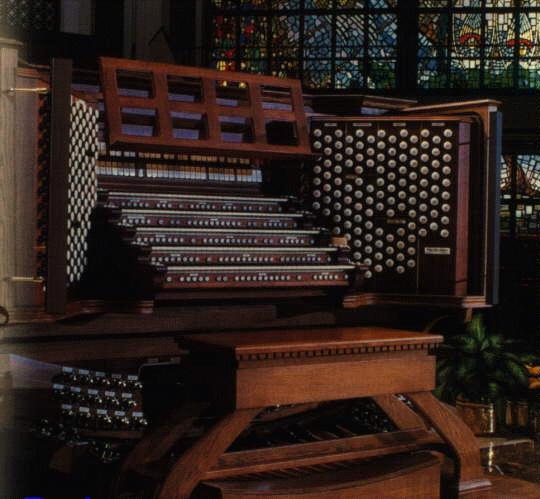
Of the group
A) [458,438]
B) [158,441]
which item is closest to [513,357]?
[458,438]

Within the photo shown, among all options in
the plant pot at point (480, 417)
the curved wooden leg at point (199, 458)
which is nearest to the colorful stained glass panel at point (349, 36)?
the plant pot at point (480, 417)

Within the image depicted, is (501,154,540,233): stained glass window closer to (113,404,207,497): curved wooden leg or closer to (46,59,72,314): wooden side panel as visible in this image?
(113,404,207,497): curved wooden leg

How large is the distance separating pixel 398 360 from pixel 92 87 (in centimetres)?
198

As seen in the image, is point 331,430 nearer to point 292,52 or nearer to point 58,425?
point 58,425

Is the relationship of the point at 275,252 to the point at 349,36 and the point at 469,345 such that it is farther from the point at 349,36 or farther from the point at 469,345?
the point at 349,36

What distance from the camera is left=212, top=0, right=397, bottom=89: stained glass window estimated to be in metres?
7.94

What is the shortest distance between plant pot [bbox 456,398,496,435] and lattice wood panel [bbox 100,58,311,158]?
6.71ft

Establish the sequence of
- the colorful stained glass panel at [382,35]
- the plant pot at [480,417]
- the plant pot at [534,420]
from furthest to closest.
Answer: the colorful stained glass panel at [382,35] → the plant pot at [534,420] → the plant pot at [480,417]

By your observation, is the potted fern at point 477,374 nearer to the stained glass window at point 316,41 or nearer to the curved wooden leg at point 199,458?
the curved wooden leg at point 199,458

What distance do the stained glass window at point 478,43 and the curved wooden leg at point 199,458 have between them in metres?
5.33

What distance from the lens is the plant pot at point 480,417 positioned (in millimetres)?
5367

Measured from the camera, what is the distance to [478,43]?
7863 mm

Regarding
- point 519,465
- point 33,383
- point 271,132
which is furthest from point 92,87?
point 519,465

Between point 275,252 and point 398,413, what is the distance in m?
0.91
